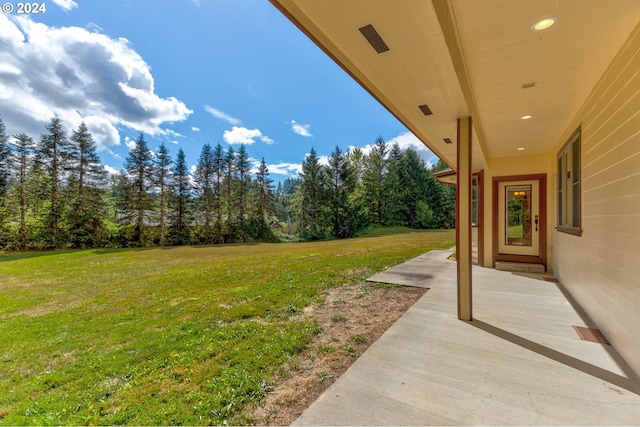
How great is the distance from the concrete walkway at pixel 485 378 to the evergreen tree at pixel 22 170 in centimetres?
2164

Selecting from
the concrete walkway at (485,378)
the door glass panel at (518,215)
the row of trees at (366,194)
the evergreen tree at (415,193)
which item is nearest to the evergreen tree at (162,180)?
the row of trees at (366,194)

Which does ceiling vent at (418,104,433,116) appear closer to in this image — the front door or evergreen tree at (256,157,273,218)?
the front door

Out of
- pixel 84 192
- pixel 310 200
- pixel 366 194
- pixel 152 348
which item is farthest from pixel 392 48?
pixel 366 194

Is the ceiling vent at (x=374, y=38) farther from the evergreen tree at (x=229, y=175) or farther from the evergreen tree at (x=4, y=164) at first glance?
the evergreen tree at (x=4, y=164)

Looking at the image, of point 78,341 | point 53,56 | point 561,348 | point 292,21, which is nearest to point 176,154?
point 53,56

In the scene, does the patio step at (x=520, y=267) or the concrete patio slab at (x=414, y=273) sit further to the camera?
the patio step at (x=520, y=267)

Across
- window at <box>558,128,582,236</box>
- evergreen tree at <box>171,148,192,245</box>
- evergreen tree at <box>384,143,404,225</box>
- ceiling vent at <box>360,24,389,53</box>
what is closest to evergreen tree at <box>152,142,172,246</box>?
evergreen tree at <box>171,148,192,245</box>

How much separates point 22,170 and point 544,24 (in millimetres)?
23576

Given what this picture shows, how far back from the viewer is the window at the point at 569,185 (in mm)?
3742

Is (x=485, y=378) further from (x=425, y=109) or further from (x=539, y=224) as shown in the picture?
(x=539, y=224)

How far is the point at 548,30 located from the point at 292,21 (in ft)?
6.43

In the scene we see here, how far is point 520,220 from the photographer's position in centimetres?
582

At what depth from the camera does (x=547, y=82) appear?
105 inches

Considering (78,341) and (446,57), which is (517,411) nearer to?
(446,57)
